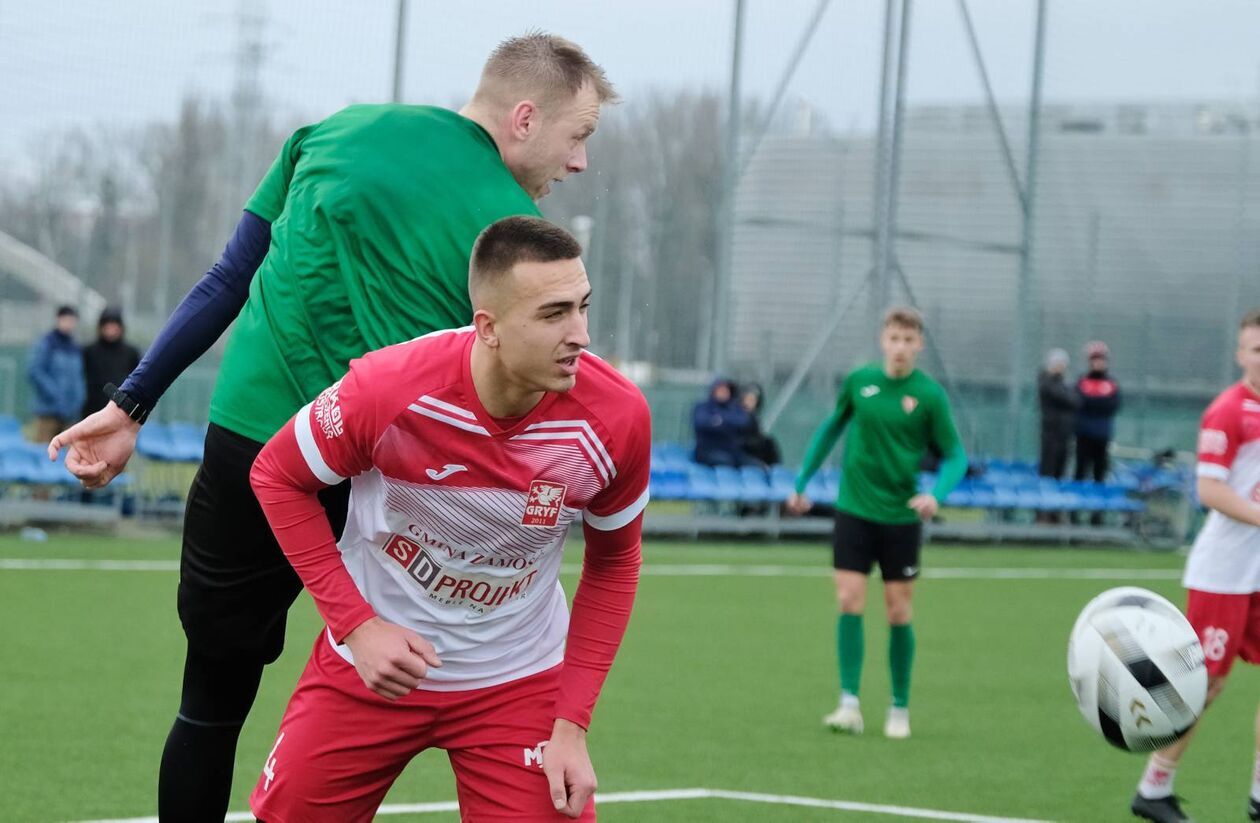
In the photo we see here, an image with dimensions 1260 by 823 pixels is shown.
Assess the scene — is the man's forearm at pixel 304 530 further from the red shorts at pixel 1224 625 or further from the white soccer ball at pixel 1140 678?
the red shorts at pixel 1224 625

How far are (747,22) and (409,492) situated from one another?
1873cm

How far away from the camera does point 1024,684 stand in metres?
10.3

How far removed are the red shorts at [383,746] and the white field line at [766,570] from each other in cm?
1009

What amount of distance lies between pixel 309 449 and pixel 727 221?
1810 cm

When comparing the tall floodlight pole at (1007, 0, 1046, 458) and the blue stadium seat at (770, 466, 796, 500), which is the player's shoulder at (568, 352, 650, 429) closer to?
the blue stadium seat at (770, 466, 796, 500)

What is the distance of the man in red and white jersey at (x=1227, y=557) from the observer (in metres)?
6.45

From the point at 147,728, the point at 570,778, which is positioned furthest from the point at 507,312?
the point at 147,728

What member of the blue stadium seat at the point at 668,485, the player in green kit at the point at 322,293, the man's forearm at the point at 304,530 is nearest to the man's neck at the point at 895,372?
the player in green kit at the point at 322,293

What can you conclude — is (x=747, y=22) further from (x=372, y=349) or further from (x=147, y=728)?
(x=372, y=349)

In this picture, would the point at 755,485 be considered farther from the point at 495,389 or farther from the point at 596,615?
the point at 495,389

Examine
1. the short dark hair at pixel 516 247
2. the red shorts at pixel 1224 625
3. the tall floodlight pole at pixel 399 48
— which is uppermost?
the tall floodlight pole at pixel 399 48

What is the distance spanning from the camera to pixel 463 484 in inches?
141

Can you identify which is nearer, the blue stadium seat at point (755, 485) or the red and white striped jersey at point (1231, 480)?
the red and white striped jersey at point (1231, 480)

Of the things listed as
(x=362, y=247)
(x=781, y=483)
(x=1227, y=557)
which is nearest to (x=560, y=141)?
(x=362, y=247)
